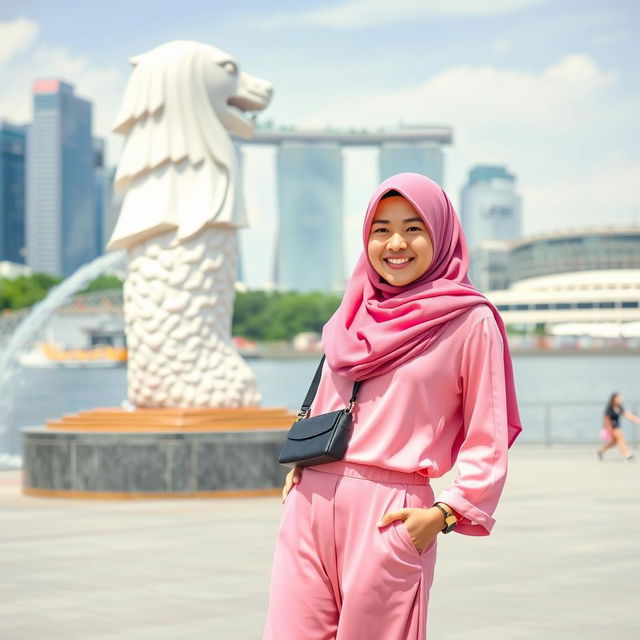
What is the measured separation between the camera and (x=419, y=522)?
11.0ft

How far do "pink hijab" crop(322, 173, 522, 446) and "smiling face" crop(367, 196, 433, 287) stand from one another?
28 millimetres

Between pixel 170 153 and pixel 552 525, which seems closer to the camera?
pixel 552 525

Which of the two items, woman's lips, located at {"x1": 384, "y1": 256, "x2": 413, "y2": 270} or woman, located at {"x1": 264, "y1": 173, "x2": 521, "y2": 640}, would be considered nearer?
woman, located at {"x1": 264, "y1": 173, "x2": 521, "y2": 640}

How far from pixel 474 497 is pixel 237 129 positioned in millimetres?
10755

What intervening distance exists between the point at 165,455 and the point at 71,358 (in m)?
96.6

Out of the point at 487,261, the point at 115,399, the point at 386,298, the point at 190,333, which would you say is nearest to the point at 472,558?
the point at 190,333

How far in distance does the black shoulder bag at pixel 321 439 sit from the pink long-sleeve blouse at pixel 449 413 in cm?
3

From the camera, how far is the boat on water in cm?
10638

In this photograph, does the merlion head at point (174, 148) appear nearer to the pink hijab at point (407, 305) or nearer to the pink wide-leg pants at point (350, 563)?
the pink hijab at point (407, 305)

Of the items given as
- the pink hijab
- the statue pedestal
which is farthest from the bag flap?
the statue pedestal

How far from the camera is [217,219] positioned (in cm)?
1299

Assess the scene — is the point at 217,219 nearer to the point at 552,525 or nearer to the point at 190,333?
the point at 190,333

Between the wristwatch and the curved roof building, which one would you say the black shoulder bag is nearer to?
the wristwatch

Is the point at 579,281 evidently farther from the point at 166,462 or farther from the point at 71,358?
the point at 166,462
